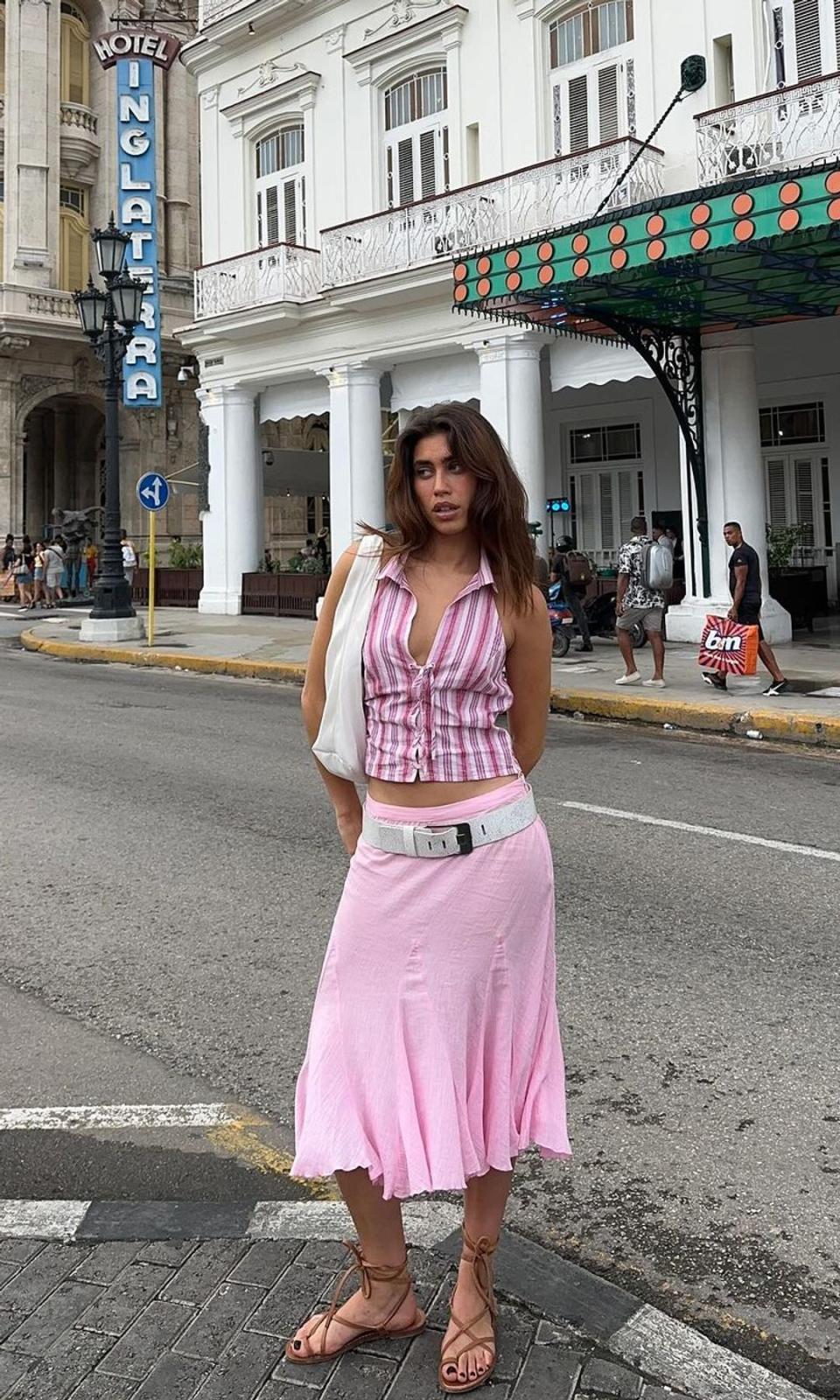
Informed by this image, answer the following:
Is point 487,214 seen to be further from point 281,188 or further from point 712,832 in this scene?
point 712,832

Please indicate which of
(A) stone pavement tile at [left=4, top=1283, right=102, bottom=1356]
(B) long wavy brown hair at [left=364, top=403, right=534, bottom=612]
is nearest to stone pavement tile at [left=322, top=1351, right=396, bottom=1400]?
(A) stone pavement tile at [left=4, top=1283, right=102, bottom=1356]

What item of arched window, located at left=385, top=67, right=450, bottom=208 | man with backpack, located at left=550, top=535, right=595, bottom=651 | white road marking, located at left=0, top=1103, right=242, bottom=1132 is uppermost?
arched window, located at left=385, top=67, right=450, bottom=208

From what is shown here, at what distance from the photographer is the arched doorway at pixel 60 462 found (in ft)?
125

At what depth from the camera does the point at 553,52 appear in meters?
17.8

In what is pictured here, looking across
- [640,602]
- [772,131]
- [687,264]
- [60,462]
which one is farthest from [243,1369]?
[60,462]

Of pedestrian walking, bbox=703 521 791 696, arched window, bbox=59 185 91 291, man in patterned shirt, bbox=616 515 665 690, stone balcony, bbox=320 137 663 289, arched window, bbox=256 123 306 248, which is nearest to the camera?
pedestrian walking, bbox=703 521 791 696

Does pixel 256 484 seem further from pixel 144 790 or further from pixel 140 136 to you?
pixel 144 790

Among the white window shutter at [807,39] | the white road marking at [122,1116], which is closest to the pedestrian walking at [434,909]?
the white road marking at [122,1116]

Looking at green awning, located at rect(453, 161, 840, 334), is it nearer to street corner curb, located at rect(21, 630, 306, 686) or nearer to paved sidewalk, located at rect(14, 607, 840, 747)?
paved sidewalk, located at rect(14, 607, 840, 747)

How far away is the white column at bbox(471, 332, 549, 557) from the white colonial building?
4 cm

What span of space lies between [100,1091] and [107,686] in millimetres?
10998

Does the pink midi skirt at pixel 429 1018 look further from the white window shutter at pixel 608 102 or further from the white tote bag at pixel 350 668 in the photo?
the white window shutter at pixel 608 102

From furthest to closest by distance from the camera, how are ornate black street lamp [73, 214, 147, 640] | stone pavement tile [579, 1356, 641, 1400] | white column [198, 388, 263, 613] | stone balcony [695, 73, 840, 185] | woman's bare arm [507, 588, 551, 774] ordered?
white column [198, 388, 263, 613] → ornate black street lamp [73, 214, 147, 640] → stone balcony [695, 73, 840, 185] → woman's bare arm [507, 588, 551, 774] → stone pavement tile [579, 1356, 641, 1400]

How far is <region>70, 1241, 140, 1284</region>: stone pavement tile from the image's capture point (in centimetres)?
263
